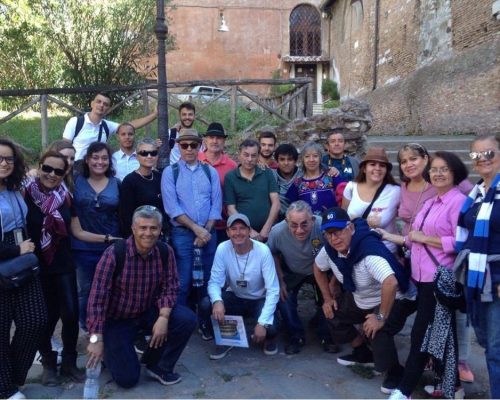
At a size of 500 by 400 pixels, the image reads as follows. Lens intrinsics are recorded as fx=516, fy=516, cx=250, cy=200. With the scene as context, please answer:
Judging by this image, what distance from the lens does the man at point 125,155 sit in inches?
197

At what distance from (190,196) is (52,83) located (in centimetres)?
1071

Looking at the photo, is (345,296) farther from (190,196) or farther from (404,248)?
(190,196)

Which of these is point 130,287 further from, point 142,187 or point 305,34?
point 305,34

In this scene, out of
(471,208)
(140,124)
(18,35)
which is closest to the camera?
(471,208)

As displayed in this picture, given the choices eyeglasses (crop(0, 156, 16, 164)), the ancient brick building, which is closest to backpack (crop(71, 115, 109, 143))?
eyeglasses (crop(0, 156, 16, 164))

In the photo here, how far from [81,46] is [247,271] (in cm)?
1075

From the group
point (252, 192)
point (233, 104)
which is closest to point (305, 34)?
point (233, 104)

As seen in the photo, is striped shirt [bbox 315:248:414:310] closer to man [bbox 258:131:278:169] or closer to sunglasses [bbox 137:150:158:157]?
man [bbox 258:131:278:169]

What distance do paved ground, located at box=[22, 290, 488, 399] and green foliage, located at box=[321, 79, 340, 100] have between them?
836 inches

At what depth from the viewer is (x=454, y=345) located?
3.52 m

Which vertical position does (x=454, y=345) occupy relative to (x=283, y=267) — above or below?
below

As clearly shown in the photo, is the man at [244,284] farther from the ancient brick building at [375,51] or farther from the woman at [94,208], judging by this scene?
the ancient brick building at [375,51]

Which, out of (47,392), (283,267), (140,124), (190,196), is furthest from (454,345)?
(140,124)

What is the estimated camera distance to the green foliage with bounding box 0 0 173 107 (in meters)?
12.8
